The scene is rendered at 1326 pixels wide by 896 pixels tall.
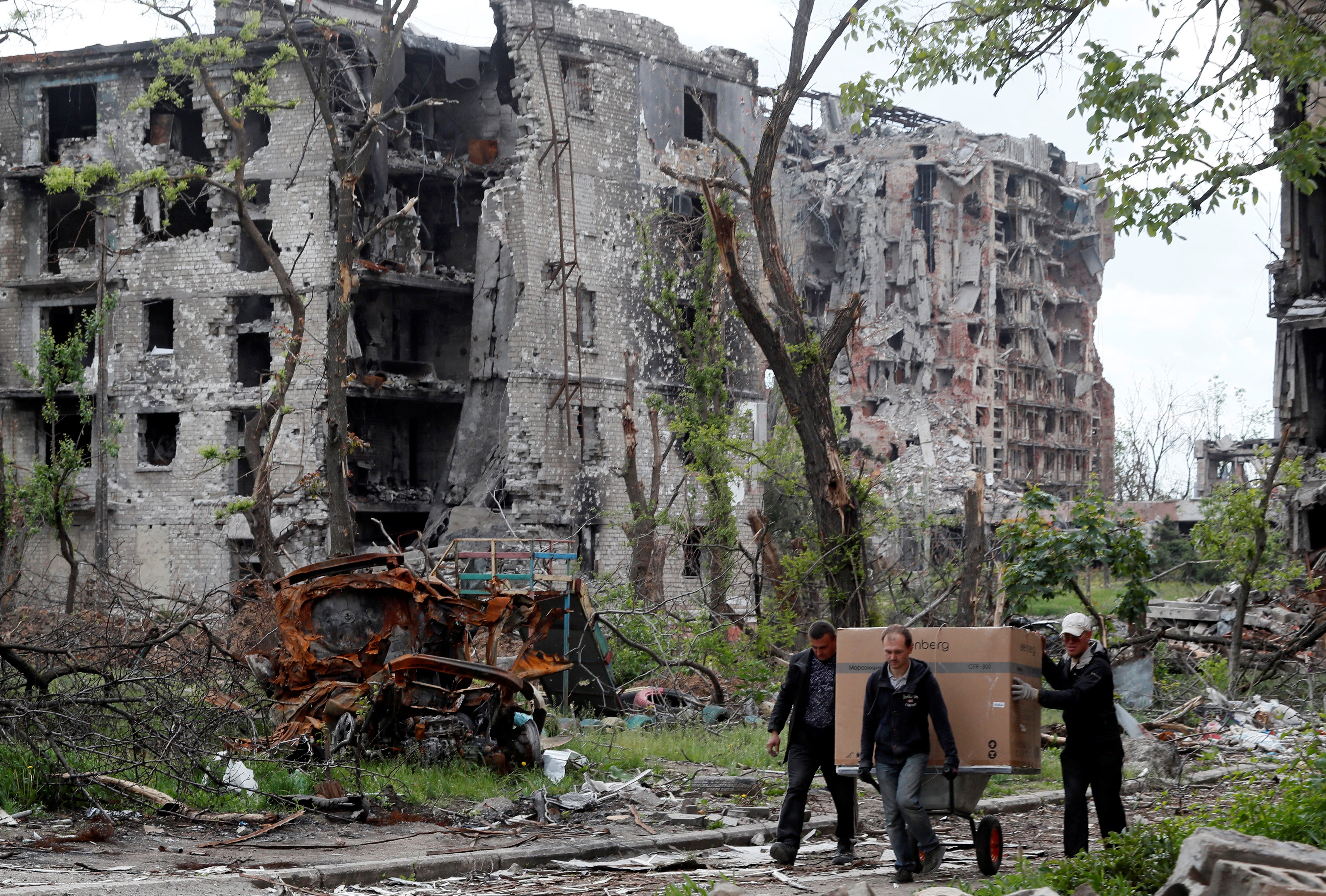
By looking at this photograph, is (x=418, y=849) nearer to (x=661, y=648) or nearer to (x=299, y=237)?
(x=661, y=648)

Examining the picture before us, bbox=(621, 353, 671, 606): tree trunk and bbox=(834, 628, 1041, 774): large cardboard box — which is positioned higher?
bbox=(621, 353, 671, 606): tree trunk

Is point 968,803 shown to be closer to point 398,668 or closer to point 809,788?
point 809,788

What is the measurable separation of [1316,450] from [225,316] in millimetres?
23146

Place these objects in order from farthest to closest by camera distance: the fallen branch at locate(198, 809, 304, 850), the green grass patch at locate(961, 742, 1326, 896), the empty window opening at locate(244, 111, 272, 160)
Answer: the empty window opening at locate(244, 111, 272, 160), the fallen branch at locate(198, 809, 304, 850), the green grass patch at locate(961, 742, 1326, 896)

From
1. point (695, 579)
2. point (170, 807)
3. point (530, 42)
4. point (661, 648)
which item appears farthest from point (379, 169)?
point (170, 807)

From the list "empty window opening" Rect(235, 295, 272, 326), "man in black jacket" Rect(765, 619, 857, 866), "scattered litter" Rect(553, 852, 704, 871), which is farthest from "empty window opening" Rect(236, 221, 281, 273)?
"man in black jacket" Rect(765, 619, 857, 866)

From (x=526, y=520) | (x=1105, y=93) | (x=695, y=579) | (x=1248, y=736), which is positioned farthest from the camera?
(x=695, y=579)

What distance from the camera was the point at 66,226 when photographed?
1302 inches

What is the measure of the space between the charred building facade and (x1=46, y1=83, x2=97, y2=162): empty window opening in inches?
2.3

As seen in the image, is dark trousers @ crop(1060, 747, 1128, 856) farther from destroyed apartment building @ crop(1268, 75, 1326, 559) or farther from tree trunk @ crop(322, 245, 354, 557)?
destroyed apartment building @ crop(1268, 75, 1326, 559)

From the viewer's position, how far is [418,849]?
920 cm

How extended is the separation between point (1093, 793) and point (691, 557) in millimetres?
23280

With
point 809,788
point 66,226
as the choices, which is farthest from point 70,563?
point 809,788

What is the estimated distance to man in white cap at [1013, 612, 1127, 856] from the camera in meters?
8.06
